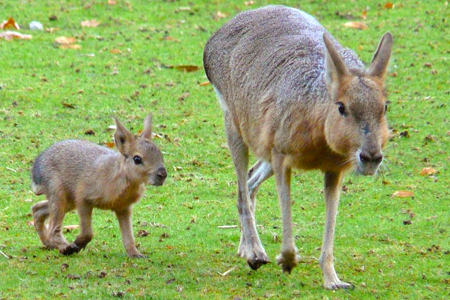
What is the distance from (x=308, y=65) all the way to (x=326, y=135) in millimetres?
754

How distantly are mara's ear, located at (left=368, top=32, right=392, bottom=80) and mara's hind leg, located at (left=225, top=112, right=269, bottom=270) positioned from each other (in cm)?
151

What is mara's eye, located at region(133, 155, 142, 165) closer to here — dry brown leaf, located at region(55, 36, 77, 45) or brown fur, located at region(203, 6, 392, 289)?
brown fur, located at region(203, 6, 392, 289)


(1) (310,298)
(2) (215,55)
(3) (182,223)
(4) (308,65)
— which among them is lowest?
(3) (182,223)

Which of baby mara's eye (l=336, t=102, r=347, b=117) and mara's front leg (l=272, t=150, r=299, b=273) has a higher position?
baby mara's eye (l=336, t=102, r=347, b=117)

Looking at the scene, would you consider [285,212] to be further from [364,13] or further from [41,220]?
[364,13]

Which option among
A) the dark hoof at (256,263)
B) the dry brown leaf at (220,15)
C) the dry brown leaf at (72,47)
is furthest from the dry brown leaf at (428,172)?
the dry brown leaf at (220,15)

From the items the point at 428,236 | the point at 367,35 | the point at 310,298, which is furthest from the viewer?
the point at 367,35

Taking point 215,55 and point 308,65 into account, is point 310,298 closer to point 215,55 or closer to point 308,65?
point 308,65

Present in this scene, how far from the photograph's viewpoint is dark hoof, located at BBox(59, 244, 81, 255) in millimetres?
6175

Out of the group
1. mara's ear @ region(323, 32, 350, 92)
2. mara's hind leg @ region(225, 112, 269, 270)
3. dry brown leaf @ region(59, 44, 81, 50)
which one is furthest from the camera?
dry brown leaf @ region(59, 44, 81, 50)

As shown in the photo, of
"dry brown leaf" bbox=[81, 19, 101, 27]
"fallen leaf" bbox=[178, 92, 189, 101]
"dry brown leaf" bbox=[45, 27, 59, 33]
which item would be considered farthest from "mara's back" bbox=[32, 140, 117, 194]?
"dry brown leaf" bbox=[81, 19, 101, 27]

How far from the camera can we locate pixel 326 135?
5.29m

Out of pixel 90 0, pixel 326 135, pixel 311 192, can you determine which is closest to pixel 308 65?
pixel 326 135

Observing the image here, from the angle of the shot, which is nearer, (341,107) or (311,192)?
(341,107)
